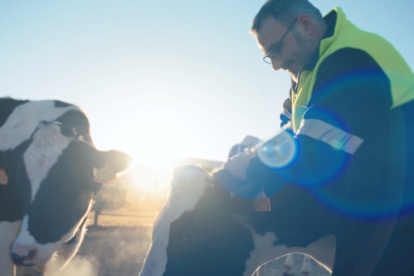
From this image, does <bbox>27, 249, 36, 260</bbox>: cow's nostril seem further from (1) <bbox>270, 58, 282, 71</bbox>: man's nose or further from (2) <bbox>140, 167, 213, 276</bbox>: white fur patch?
(1) <bbox>270, 58, 282, 71</bbox>: man's nose

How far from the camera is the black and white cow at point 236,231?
1.26 metres

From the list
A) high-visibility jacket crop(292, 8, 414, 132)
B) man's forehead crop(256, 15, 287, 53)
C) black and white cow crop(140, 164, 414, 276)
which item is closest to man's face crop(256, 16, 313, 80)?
man's forehead crop(256, 15, 287, 53)

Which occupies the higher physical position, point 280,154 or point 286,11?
point 286,11

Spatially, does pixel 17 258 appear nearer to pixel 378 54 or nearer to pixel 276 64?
pixel 276 64

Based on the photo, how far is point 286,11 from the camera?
1464 millimetres

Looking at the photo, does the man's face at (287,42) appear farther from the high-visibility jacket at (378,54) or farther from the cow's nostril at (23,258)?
the cow's nostril at (23,258)

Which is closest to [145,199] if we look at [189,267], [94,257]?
[94,257]

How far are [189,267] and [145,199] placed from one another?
59.5 ft

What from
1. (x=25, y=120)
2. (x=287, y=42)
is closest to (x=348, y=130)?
(x=287, y=42)

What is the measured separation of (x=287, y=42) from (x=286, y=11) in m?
0.17

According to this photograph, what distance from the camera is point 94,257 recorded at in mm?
5711

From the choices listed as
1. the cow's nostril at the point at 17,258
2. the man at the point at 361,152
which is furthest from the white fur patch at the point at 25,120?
the man at the point at 361,152

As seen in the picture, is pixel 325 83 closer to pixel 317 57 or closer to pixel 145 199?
pixel 317 57

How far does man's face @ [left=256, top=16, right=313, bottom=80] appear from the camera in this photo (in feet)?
4.81
